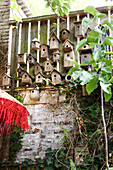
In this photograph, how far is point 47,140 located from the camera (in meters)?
5.04

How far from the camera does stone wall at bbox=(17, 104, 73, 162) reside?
5.01m

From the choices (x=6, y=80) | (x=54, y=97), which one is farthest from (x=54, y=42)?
(x=6, y=80)

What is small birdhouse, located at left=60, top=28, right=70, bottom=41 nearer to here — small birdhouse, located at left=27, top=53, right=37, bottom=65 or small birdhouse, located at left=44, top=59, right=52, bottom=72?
small birdhouse, located at left=44, top=59, right=52, bottom=72

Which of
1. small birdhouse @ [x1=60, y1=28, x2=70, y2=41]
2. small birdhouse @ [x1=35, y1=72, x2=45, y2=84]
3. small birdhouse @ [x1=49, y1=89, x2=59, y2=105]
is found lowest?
small birdhouse @ [x1=49, y1=89, x2=59, y2=105]

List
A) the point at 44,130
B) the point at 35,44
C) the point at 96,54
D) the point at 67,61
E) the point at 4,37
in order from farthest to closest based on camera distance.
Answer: the point at 4,37 < the point at 35,44 < the point at 67,61 < the point at 44,130 < the point at 96,54

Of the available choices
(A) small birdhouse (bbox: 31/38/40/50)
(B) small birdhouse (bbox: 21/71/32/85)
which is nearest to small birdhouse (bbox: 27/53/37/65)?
(A) small birdhouse (bbox: 31/38/40/50)

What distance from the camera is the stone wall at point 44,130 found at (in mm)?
5012

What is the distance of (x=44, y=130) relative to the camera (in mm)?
5125

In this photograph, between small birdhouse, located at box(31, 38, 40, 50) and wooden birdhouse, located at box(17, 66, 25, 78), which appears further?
small birdhouse, located at box(31, 38, 40, 50)

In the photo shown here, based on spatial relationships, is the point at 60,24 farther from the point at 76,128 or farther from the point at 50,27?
the point at 76,128

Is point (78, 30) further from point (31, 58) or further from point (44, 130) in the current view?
point (44, 130)

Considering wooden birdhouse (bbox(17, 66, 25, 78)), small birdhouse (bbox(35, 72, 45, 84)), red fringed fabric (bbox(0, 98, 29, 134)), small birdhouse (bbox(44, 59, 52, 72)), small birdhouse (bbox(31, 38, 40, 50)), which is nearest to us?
red fringed fabric (bbox(0, 98, 29, 134))

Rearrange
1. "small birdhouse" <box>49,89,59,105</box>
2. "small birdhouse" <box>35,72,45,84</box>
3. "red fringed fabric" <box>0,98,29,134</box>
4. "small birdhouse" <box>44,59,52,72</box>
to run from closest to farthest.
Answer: "red fringed fabric" <box>0,98,29,134</box> → "small birdhouse" <box>49,89,59,105</box> → "small birdhouse" <box>35,72,45,84</box> → "small birdhouse" <box>44,59,52,72</box>

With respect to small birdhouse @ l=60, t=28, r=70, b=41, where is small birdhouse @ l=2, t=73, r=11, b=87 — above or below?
below
